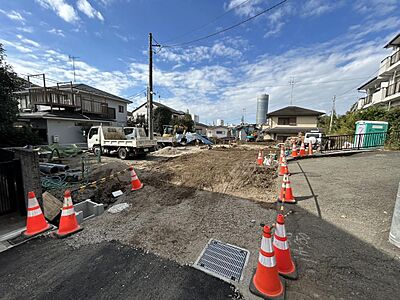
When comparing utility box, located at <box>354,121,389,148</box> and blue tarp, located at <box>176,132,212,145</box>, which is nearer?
utility box, located at <box>354,121,389,148</box>

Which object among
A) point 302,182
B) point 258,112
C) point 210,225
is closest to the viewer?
point 210,225

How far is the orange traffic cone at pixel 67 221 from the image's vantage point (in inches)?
117

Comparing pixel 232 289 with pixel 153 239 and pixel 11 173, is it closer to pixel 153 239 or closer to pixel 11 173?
pixel 153 239

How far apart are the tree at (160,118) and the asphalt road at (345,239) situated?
25980 mm

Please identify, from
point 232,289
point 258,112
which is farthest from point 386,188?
point 258,112

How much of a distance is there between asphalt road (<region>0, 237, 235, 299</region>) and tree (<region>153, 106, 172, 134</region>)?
88.7ft

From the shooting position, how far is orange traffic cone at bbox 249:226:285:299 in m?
1.80

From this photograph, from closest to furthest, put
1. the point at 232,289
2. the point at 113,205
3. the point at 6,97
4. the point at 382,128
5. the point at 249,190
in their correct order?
the point at 232,289
the point at 113,205
the point at 249,190
the point at 6,97
the point at 382,128

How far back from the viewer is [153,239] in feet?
9.30

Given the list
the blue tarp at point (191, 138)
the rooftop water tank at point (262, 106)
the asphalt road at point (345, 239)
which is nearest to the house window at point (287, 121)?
the blue tarp at point (191, 138)

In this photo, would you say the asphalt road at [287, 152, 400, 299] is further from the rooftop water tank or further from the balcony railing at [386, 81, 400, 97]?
the rooftop water tank

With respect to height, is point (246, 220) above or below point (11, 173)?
below

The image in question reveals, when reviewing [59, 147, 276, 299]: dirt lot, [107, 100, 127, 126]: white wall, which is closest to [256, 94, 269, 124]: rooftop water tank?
[107, 100, 127, 126]: white wall

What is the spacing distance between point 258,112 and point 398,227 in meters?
69.7
